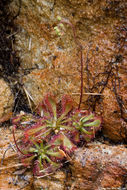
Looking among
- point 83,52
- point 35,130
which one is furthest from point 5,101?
point 83,52

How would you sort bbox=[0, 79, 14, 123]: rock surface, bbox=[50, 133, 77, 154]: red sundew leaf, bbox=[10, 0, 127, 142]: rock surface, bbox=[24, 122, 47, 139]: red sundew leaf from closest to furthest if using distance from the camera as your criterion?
bbox=[10, 0, 127, 142]: rock surface < bbox=[50, 133, 77, 154]: red sundew leaf < bbox=[24, 122, 47, 139]: red sundew leaf < bbox=[0, 79, 14, 123]: rock surface

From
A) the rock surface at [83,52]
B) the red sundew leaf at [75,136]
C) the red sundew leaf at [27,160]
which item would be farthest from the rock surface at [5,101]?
the red sundew leaf at [75,136]

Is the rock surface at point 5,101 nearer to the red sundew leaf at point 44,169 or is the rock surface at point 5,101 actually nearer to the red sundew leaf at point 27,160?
the red sundew leaf at point 27,160

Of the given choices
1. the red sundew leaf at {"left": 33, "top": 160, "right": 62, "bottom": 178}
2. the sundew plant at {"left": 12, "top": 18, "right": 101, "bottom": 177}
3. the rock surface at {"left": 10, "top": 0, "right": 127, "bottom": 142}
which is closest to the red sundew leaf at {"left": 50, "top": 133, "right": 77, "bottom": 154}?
the sundew plant at {"left": 12, "top": 18, "right": 101, "bottom": 177}

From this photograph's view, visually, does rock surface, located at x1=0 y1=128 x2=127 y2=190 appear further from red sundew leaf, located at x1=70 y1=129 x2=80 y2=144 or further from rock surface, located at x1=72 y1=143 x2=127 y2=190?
red sundew leaf, located at x1=70 y1=129 x2=80 y2=144

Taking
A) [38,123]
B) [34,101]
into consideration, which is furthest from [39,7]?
[38,123]

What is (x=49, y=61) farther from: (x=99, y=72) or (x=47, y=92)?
(x=99, y=72)

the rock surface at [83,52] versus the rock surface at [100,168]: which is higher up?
the rock surface at [83,52]
